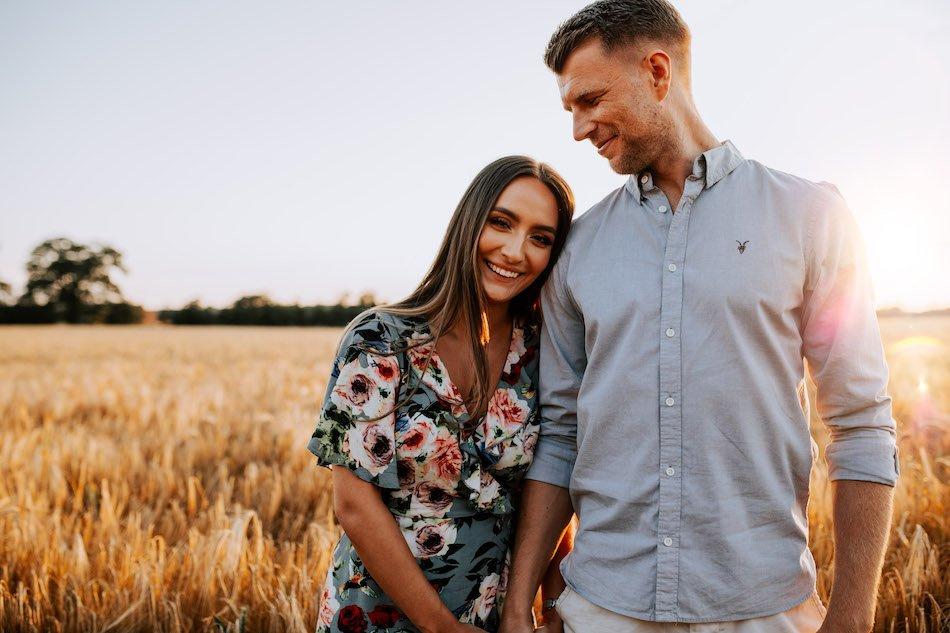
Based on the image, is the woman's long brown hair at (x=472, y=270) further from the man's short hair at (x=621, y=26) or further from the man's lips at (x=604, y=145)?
the man's short hair at (x=621, y=26)

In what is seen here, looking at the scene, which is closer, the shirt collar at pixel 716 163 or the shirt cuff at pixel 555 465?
the shirt collar at pixel 716 163

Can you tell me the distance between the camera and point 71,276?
269 ft

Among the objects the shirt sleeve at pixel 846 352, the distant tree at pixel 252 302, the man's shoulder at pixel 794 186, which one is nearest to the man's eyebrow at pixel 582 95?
the man's shoulder at pixel 794 186

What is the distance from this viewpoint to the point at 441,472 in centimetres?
206

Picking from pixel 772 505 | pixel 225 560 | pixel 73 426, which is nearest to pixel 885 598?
pixel 772 505

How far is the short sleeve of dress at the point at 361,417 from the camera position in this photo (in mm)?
1970

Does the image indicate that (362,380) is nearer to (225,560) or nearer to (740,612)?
(740,612)

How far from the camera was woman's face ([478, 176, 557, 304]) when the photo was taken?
225 centimetres

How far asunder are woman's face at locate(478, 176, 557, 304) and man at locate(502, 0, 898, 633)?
0.31 m

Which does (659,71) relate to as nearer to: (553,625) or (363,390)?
(363,390)

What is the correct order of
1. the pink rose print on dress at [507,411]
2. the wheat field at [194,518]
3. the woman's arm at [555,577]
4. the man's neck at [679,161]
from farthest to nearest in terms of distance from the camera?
1. the wheat field at [194,518]
2. the woman's arm at [555,577]
3. the pink rose print on dress at [507,411]
4. the man's neck at [679,161]

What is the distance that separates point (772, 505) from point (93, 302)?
88625 mm

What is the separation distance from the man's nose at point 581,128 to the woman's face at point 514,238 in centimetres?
25

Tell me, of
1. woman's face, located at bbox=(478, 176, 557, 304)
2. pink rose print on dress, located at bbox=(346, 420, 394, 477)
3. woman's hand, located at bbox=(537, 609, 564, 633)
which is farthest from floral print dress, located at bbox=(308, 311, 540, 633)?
woman's face, located at bbox=(478, 176, 557, 304)
